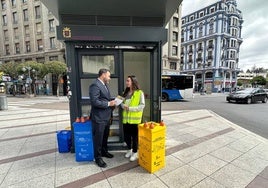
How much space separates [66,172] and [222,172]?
117 inches

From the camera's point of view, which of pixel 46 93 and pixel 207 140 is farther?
pixel 46 93

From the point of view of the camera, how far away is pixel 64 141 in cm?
370

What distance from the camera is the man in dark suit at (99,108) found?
289 cm

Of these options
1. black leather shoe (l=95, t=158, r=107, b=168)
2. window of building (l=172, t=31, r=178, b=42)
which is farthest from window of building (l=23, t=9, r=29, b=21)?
black leather shoe (l=95, t=158, r=107, b=168)

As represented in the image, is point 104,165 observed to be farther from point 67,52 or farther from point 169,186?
point 67,52

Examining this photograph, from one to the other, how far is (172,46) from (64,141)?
30.3 metres

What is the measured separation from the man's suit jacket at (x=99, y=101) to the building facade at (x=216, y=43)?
41.1 m

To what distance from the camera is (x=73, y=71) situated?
11.3 feet

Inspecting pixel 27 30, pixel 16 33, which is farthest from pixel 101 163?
pixel 16 33

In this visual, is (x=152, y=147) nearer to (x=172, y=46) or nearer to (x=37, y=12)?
(x=172, y=46)

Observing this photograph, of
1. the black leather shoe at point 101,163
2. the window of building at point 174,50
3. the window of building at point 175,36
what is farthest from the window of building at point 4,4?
the black leather shoe at point 101,163

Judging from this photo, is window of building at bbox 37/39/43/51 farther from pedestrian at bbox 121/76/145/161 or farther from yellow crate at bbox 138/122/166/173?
yellow crate at bbox 138/122/166/173

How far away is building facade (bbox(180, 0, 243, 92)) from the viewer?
41.5m

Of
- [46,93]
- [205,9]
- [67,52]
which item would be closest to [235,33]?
[205,9]
